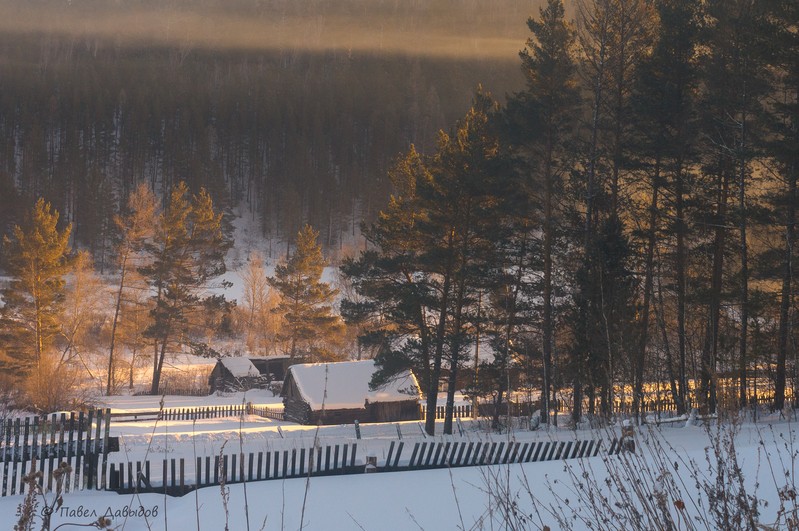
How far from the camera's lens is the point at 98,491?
11.7 meters

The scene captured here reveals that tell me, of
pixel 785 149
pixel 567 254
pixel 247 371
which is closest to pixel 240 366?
pixel 247 371

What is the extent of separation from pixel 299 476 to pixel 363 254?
1207cm

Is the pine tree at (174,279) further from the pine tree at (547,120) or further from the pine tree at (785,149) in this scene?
the pine tree at (785,149)

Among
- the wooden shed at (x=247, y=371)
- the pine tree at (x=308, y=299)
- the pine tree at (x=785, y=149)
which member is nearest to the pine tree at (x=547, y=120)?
the pine tree at (x=785, y=149)

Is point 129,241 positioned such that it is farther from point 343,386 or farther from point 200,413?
point 343,386

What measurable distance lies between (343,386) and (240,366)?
12400 mm

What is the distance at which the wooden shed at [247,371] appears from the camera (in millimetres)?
42281

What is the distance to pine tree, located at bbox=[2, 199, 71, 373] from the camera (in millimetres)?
35250

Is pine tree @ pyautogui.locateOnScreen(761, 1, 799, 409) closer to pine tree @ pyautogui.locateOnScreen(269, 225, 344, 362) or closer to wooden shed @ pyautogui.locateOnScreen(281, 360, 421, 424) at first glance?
wooden shed @ pyautogui.locateOnScreen(281, 360, 421, 424)

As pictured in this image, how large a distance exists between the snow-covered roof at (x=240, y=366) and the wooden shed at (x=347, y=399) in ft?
32.6

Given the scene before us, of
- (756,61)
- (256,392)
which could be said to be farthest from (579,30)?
(256,392)

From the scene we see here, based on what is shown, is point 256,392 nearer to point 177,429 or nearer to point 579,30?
point 177,429

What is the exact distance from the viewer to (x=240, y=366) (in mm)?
42688

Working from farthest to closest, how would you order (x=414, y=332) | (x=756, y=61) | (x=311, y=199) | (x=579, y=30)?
1. (x=311, y=199)
2. (x=414, y=332)
3. (x=579, y=30)
4. (x=756, y=61)
